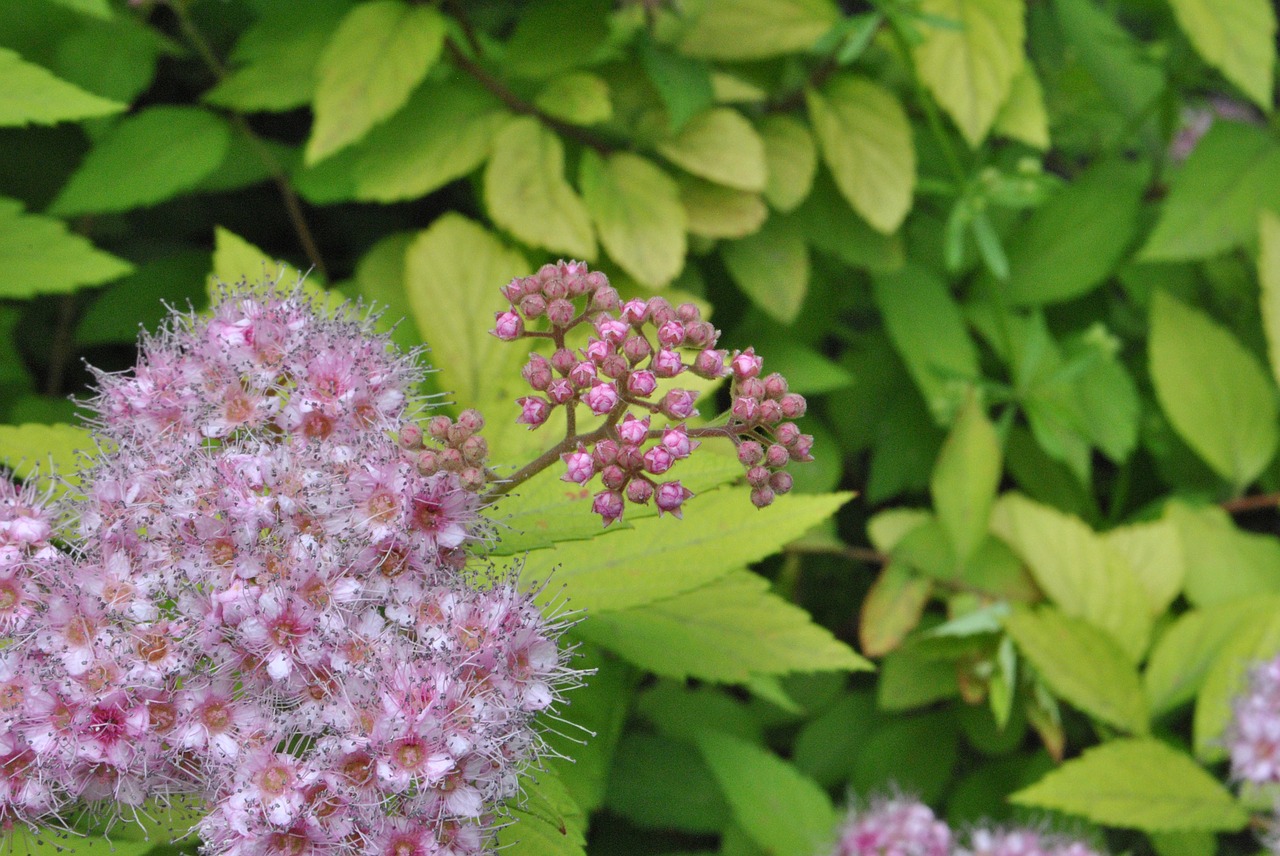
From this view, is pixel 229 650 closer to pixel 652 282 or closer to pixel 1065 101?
pixel 652 282

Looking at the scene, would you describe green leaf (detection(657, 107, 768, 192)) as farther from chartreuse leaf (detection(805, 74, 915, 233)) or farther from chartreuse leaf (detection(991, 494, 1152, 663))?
chartreuse leaf (detection(991, 494, 1152, 663))

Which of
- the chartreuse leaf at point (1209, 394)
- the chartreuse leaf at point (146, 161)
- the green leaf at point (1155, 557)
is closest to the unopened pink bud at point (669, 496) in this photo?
the chartreuse leaf at point (146, 161)

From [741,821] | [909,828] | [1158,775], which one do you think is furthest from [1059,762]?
[741,821]

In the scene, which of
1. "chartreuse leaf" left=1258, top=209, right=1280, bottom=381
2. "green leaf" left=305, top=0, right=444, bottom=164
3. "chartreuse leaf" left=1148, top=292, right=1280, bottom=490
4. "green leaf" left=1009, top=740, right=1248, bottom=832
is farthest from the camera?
"chartreuse leaf" left=1148, top=292, right=1280, bottom=490

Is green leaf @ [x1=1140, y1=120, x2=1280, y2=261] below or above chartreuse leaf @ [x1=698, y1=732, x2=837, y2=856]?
above

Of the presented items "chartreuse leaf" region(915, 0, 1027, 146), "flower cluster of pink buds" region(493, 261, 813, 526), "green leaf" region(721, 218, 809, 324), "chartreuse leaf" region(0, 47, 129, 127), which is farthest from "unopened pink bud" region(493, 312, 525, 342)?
"chartreuse leaf" region(915, 0, 1027, 146)

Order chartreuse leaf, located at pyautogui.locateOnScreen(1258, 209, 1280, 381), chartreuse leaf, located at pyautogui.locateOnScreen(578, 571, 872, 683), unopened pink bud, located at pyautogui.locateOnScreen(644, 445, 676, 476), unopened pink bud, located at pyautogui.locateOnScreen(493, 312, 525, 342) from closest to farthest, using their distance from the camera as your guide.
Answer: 1. unopened pink bud, located at pyautogui.locateOnScreen(644, 445, 676, 476)
2. unopened pink bud, located at pyautogui.locateOnScreen(493, 312, 525, 342)
3. chartreuse leaf, located at pyautogui.locateOnScreen(578, 571, 872, 683)
4. chartreuse leaf, located at pyautogui.locateOnScreen(1258, 209, 1280, 381)

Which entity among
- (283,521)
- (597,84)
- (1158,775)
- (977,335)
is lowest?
(1158,775)

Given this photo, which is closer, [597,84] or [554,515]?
[554,515]

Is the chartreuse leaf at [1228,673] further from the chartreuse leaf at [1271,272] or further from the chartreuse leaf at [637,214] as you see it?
the chartreuse leaf at [637,214]
